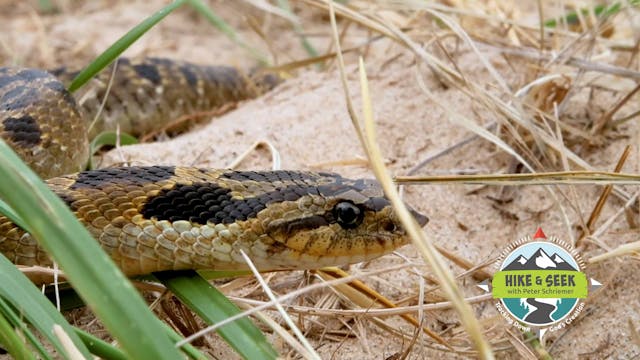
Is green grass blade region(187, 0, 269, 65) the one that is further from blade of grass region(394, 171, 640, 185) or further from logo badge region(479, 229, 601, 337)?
logo badge region(479, 229, 601, 337)

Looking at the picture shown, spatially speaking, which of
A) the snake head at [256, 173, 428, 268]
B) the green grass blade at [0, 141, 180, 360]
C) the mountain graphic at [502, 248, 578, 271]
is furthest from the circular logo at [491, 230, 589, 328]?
the green grass blade at [0, 141, 180, 360]

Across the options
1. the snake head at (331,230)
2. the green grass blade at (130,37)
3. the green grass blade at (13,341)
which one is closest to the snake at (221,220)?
the snake head at (331,230)

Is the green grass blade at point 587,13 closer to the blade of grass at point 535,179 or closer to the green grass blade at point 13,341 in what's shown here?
the blade of grass at point 535,179

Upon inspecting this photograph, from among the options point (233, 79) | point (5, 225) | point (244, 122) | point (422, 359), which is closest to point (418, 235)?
point (422, 359)

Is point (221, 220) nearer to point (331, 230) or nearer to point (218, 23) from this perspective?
point (331, 230)

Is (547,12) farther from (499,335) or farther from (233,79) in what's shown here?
(499,335)

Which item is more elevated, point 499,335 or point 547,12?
point 547,12

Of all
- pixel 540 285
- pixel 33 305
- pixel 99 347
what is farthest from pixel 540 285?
pixel 33 305
